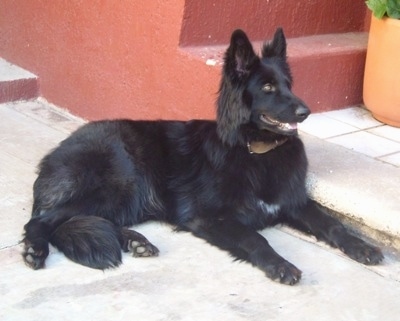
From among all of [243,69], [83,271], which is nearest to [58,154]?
[83,271]

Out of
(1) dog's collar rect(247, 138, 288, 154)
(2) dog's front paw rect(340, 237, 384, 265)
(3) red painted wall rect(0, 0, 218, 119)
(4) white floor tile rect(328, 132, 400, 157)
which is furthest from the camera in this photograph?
(3) red painted wall rect(0, 0, 218, 119)

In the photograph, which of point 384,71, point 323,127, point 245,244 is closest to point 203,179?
point 245,244

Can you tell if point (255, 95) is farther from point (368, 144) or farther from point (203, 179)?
point (368, 144)

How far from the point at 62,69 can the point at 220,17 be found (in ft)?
5.56

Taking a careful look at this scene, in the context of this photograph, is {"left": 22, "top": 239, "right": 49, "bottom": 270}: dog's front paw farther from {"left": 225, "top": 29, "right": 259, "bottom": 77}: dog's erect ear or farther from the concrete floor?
{"left": 225, "top": 29, "right": 259, "bottom": 77}: dog's erect ear

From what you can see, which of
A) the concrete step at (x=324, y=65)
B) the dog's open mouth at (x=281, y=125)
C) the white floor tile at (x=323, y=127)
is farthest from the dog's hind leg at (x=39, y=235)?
the white floor tile at (x=323, y=127)

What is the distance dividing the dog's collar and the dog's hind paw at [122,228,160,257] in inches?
31.7

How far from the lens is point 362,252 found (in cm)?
394

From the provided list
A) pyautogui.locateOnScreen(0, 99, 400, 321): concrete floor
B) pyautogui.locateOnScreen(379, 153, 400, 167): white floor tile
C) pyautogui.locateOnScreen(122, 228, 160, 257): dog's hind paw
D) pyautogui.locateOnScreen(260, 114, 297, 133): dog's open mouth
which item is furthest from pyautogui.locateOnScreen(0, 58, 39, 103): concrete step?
pyautogui.locateOnScreen(379, 153, 400, 167): white floor tile

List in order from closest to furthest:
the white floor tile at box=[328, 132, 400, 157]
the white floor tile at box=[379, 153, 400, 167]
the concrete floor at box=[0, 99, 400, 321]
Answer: the concrete floor at box=[0, 99, 400, 321]
the white floor tile at box=[379, 153, 400, 167]
the white floor tile at box=[328, 132, 400, 157]

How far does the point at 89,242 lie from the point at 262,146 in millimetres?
1129

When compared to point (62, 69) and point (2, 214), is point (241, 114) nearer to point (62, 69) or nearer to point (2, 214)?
point (2, 214)

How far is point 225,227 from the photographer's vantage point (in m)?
4.07

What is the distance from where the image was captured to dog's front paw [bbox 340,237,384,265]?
3922 millimetres
